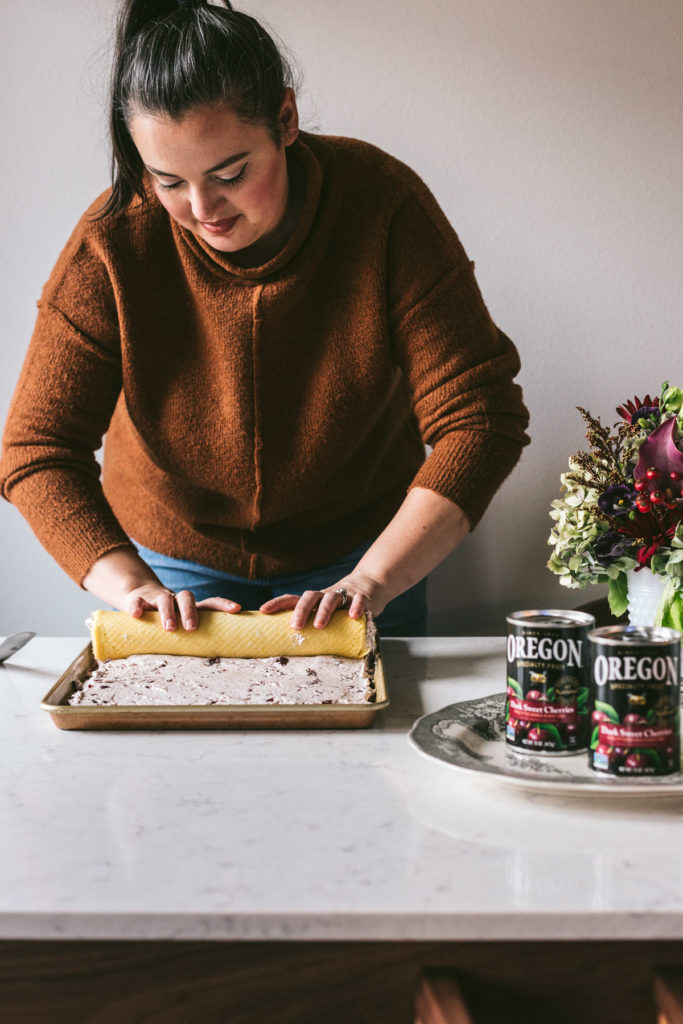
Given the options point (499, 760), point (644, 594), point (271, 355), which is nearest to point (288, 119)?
point (271, 355)

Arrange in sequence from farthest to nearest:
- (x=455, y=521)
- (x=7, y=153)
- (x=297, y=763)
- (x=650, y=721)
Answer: (x=7, y=153) < (x=455, y=521) < (x=297, y=763) < (x=650, y=721)

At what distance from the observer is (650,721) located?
2.48 feet

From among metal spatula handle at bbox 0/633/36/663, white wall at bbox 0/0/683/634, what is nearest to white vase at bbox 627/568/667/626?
metal spatula handle at bbox 0/633/36/663

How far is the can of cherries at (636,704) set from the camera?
0.75 m

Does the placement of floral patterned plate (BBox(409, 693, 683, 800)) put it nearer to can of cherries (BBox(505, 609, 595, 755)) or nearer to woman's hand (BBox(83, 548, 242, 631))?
can of cherries (BBox(505, 609, 595, 755))

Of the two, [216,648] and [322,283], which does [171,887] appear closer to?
[216,648]

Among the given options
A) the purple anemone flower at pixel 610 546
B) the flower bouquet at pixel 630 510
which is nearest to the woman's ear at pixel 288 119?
the flower bouquet at pixel 630 510

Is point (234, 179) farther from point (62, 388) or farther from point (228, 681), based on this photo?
point (228, 681)

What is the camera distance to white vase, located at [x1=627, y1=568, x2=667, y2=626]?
1086 mm

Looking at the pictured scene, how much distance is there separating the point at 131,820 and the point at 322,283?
2.90ft

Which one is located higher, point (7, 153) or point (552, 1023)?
point (7, 153)

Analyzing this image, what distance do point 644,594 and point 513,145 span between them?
114cm

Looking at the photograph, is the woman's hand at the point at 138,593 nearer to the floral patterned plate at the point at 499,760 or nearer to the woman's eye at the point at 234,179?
the floral patterned plate at the point at 499,760

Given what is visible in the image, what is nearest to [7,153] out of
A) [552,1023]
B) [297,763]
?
[297,763]
